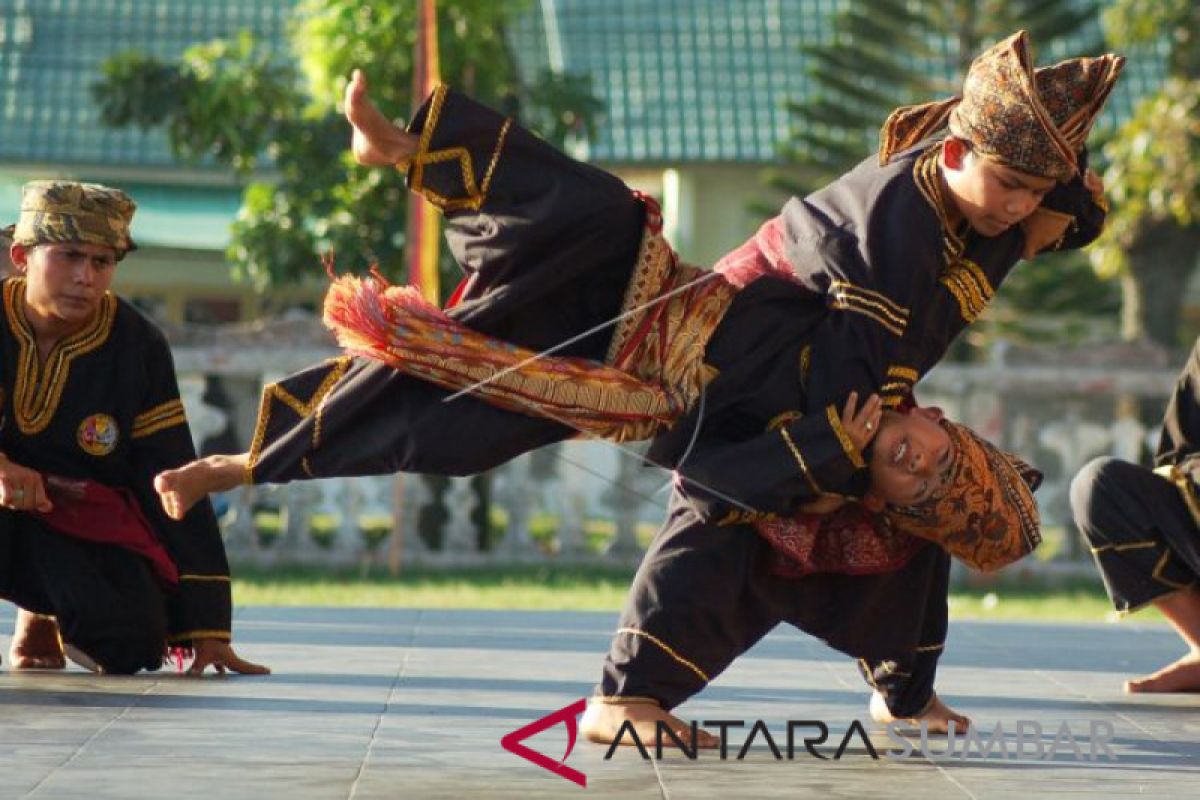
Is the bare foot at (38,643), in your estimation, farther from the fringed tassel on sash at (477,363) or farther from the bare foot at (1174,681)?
the bare foot at (1174,681)

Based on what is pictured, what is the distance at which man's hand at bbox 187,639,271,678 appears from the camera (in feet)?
21.1

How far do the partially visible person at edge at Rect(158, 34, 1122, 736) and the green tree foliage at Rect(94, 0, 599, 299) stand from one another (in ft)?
29.7

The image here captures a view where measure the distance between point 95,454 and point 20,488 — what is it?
33 centimetres

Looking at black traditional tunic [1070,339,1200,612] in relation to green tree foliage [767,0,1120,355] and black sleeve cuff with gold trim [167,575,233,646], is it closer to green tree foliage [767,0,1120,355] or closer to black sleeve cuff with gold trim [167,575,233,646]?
black sleeve cuff with gold trim [167,575,233,646]

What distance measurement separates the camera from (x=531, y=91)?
15.4 metres

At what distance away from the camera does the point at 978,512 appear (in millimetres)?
5285

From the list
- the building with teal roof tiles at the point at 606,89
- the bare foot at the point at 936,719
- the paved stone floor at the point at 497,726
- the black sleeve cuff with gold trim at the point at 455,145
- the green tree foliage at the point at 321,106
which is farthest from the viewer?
the building with teal roof tiles at the point at 606,89

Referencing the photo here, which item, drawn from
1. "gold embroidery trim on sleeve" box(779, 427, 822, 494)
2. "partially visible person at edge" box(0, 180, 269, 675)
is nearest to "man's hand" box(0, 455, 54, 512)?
"partially visible person at edge" box(0, 180, 269, 675)

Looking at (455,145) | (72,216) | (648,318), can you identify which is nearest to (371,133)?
(455,145)

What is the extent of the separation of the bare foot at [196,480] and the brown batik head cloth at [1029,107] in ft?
5.60

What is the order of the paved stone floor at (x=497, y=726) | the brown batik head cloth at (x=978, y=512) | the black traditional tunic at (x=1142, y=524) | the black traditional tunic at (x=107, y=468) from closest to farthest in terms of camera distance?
→ the paved stone floor at (x=497, y=726), the brown batik head cloth at (x=978, y=512), the black traditional tunic at (x=107, y=468), the black traditional tunic at (x=1142, y=524)

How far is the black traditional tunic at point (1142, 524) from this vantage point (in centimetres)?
685

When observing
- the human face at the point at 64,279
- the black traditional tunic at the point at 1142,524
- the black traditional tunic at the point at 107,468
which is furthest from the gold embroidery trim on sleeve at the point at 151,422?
the black traditional tunic at the point at 1142,524

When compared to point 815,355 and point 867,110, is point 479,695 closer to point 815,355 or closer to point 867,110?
point 815,355
